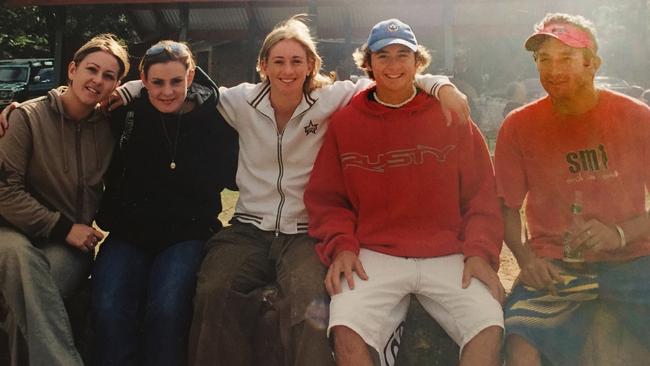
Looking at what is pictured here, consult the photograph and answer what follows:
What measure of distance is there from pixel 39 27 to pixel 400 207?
3003cm

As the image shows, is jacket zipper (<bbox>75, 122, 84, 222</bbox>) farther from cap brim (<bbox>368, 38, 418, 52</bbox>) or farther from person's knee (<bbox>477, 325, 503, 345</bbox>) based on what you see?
person's knee (<bbox>477, 325, 503, 345</bbox>)

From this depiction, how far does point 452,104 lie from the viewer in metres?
3.02

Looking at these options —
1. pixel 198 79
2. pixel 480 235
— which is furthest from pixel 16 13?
pixel 480 235

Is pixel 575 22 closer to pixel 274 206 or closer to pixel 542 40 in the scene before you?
pixel 542 40

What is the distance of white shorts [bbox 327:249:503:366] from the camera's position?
2682 mm

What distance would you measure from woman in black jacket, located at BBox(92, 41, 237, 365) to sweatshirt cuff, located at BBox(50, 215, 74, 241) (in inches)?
8.3

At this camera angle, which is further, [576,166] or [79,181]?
[79,181]

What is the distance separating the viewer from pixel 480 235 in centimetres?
294

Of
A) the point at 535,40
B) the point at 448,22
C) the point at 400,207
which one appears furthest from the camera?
the point at 448,22

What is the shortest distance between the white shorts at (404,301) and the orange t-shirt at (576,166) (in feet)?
1.49

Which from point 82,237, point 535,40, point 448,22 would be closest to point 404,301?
point 535,40

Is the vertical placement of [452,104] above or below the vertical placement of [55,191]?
above

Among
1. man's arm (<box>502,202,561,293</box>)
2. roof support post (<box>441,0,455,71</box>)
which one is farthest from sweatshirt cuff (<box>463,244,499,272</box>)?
roof support post (<box>441,0,455,71</box>)

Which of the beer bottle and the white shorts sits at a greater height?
the beer bottle
